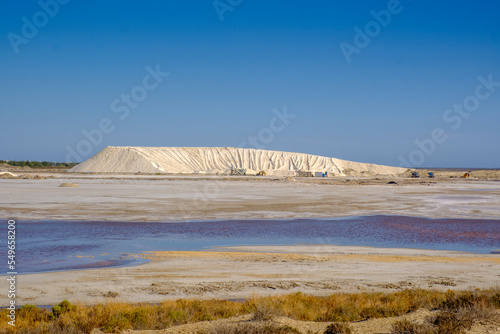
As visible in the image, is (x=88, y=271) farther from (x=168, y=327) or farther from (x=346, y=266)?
(x=346, y=266)

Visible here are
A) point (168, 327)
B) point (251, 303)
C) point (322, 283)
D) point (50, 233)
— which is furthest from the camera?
point (50, 233)

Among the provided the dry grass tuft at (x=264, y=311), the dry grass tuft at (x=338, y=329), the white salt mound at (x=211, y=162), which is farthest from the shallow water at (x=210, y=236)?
the white salt mound at (x=211, y=162)

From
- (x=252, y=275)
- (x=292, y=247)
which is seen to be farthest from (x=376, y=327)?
(x=292, y=247)

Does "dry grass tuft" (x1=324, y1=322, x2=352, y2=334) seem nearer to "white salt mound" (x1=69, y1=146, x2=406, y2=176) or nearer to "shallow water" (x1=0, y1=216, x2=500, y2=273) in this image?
"shallow water" (x1=0, y1=216, x2=500, y2=273)

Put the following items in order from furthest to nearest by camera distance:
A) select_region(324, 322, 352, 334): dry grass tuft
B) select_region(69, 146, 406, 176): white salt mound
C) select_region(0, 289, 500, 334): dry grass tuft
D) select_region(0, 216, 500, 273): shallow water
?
select_region(69, 146, 406, 176): white salt mound, select_region(0, 216, 500, 273): shallow water, select_region(0, 289, 500, 334): dry grass tuft, select_region(324, 322, 352, 334): dry grass tuft

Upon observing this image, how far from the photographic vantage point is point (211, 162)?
123688mm

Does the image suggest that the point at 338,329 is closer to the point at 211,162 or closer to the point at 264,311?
the point at 264,311

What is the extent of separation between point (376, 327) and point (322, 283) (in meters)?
2.54

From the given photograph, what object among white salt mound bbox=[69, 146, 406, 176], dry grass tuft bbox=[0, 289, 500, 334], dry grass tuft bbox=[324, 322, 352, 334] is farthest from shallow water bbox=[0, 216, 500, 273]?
white salt mound bbox=[69, 146, 406, 176]

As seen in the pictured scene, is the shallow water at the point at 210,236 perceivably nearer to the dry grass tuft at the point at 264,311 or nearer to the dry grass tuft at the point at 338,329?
the dry grass tuft at the point at 264,311

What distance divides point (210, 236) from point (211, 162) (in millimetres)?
108544

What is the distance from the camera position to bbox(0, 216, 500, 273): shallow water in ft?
38.1

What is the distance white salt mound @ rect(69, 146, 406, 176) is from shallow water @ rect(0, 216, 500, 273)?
80322 mm

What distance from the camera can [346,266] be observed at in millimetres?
10641
